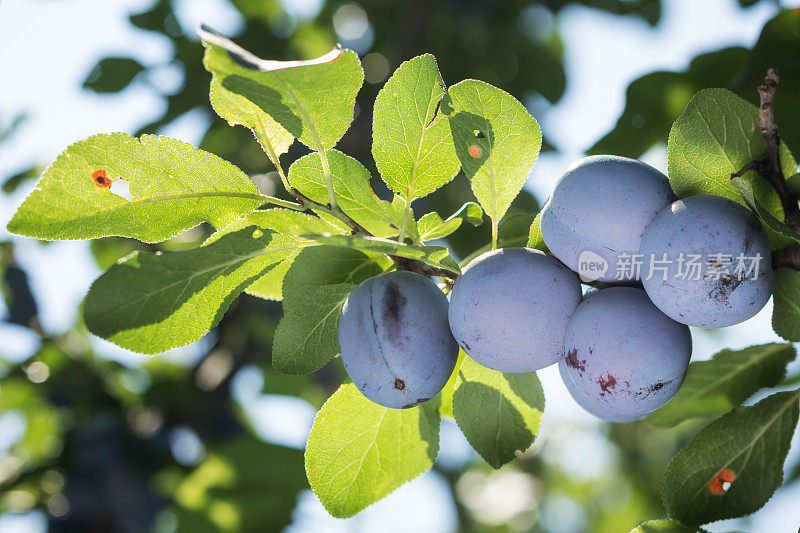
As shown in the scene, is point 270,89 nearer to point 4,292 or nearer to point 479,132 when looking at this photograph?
point 479,132

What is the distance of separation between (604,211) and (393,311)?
8.8 inches

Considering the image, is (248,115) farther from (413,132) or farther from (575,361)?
(575,361)

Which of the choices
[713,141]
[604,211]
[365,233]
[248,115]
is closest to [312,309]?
[365,233]

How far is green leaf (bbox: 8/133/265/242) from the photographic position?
24.9 inches

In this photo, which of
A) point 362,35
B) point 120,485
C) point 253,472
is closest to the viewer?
point 253,472

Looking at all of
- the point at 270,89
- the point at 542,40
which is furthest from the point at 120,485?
the point at 542,40

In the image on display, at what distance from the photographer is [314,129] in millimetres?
651

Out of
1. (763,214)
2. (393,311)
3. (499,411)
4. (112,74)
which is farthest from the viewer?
(112,74)

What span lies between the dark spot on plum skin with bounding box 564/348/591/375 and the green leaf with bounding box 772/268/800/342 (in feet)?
0.74

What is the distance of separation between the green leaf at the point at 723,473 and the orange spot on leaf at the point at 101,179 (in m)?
0.66

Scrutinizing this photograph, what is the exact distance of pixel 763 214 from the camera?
548 mm

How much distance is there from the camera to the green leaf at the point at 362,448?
76 centimetres

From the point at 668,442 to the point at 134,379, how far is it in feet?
9.02

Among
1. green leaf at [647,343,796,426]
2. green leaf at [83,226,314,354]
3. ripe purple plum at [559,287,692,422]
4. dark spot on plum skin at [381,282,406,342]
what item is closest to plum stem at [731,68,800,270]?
ripe purple plum at [559,287,692,422]
